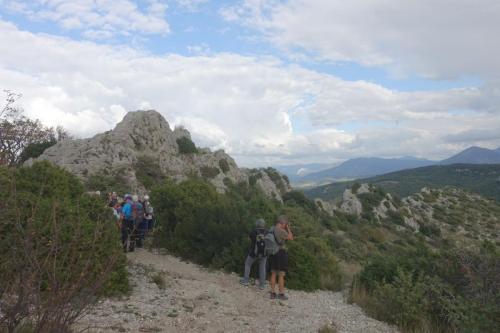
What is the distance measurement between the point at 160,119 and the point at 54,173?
21.3m

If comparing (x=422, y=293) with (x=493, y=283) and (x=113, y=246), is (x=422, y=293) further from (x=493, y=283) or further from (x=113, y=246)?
(x=113, y=246)

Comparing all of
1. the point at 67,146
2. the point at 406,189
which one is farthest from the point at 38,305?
the point at 406,189

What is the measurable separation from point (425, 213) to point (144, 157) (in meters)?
36.9

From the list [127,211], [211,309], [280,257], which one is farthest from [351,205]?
[211,309]

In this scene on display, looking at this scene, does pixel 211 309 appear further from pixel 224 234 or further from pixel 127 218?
pixel 127 218

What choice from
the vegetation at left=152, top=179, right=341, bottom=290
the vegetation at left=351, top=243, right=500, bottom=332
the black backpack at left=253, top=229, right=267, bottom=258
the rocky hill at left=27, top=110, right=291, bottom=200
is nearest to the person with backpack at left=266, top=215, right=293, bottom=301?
the black backpack at left=253, top=229, right=267, bottom=258

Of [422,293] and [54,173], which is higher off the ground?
[54,173]

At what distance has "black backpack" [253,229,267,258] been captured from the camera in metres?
10.9

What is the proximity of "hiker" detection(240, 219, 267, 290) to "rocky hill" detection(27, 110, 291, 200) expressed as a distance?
1477 cm

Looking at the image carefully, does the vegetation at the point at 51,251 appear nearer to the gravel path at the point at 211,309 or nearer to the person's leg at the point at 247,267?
the gravel path at the point at 211,309

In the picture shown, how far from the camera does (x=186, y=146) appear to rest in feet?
112

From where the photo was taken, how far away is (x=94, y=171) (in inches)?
1005

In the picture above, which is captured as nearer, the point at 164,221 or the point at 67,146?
the point at 164,221

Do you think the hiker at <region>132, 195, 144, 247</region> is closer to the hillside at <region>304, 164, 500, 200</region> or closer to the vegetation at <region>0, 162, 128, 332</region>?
the vegetation at <region>0, 162, 128, 332</region>
